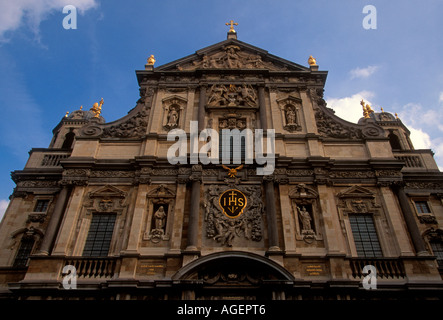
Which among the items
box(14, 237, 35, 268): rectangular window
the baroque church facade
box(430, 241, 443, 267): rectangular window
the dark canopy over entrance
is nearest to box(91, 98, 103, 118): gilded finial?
the baroque church facade

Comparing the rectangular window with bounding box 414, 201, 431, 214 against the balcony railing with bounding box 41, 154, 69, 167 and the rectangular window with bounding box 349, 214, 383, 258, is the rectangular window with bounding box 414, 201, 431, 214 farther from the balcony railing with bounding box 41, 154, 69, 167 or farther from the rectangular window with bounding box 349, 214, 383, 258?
the balcony railing with bounding box 41, 154, 69, 167

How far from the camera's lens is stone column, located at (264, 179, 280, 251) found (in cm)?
1498

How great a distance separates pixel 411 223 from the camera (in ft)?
51.1

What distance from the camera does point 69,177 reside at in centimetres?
1708

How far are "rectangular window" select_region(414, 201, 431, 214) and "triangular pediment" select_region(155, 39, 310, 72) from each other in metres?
9.55

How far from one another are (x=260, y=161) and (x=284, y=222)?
10.8 feet

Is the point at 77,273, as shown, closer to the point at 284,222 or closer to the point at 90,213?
the point at 90,213

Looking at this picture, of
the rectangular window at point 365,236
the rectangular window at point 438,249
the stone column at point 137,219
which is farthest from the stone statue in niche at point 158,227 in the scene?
the rectangular window at point 438,249

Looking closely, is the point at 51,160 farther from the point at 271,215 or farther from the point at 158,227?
the point at 271,215

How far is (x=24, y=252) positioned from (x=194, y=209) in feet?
26.5

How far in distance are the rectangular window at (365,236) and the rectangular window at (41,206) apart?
48.1ft

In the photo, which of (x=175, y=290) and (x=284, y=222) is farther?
(x=284, y=222)

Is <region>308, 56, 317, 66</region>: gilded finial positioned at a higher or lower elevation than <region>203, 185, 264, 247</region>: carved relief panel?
higher
